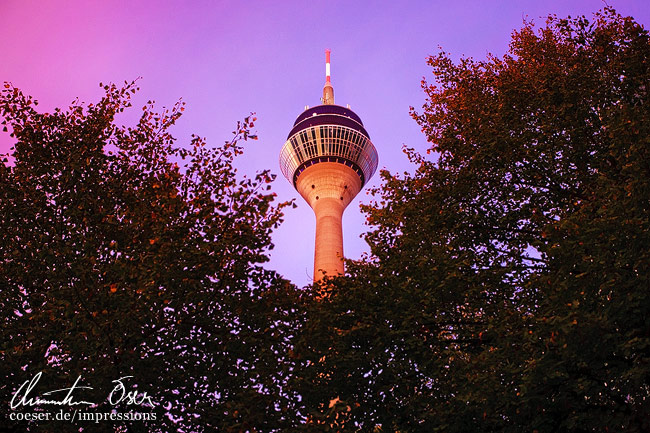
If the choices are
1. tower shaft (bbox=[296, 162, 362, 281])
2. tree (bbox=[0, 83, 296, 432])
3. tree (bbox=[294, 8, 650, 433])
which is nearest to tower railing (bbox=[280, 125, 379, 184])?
tower shaft (bbox=[296, 162, 362, 281])

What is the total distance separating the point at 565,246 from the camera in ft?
34.8

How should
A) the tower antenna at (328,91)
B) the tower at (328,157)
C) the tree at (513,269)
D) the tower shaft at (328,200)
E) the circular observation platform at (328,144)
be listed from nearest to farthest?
the tree at (513,269)
the tower shaft at (328,200)
the tower at (328,157)
the circular observation platform at (328,144)
the tower antenna at (328,91)

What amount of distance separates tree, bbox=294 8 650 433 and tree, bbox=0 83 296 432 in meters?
1.69

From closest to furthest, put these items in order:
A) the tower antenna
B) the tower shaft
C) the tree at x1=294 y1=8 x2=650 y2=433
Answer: the tree at x1=294 y1=8 x2=650 y2=433 → the tower shaft → the tower antenna

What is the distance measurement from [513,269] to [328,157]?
70.6 meters

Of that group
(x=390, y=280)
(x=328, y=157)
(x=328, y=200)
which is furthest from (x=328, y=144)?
(x=390, y=280)

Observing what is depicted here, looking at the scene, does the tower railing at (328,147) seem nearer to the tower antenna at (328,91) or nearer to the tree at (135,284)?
the tower antenna at (328,91)

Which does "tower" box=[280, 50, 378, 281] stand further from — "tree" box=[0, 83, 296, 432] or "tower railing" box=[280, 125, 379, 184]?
"tree" box=[0, 83, 296, 432]

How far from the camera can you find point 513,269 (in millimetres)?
13352

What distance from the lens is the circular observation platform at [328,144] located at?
83812 millimetres
